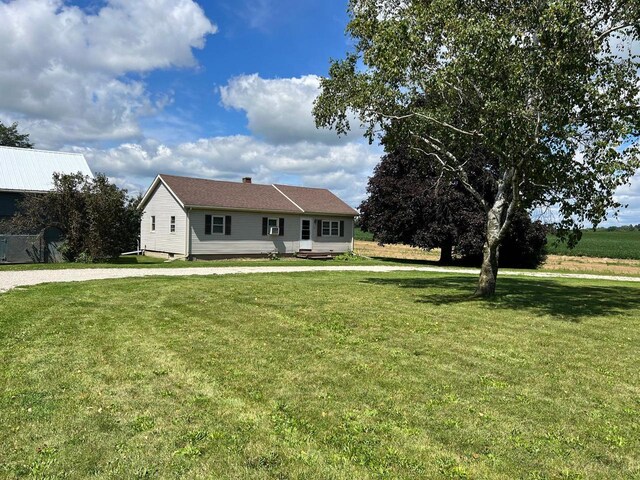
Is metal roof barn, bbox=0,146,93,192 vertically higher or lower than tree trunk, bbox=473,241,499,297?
higher

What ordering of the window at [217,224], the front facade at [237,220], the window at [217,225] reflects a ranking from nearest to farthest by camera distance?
the front facade at [237,220] → the window at [217,225] → the window at [217,224]

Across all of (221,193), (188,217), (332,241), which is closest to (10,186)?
(188,217)

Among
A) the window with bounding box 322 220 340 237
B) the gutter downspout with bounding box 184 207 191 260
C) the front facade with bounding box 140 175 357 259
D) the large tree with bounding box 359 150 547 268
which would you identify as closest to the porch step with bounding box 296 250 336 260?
the front facade with bounding box 140 175 357 259

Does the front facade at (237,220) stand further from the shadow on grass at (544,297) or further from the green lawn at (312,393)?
the green lawn at (312,393)

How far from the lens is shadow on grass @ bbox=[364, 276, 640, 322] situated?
1138 centimetres

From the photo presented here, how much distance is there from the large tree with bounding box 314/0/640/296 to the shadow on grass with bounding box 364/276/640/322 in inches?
41.4

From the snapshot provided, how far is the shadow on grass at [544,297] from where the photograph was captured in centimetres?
1138

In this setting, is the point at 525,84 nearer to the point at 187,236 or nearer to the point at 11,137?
the point at 187,236

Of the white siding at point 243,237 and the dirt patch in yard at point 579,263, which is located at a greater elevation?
the white siding at point 243,237

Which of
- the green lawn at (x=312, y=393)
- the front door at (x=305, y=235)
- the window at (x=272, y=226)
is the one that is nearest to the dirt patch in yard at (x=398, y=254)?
the front door at (x=305, y=235)

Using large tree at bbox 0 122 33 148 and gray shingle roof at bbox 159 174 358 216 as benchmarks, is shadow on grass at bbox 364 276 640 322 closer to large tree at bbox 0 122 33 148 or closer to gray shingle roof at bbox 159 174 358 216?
gray shingle roof at bbox 159 174 358 216

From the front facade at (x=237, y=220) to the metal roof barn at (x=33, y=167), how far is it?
454 centimetres

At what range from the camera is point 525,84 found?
9852mm

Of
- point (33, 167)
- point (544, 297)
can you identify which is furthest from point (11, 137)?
point (544, 297)
